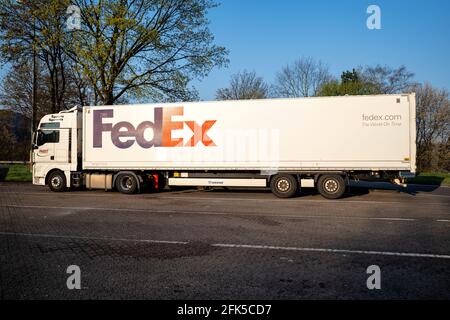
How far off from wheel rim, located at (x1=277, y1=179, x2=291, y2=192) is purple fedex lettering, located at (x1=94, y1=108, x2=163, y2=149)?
5078mm

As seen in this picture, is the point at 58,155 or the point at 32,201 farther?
the point at 58,155

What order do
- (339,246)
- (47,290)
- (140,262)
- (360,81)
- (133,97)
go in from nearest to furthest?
(47,290) < (140,262) < (339,246) < (133,97) < (360,81)

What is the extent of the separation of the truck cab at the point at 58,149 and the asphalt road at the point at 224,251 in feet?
14.5

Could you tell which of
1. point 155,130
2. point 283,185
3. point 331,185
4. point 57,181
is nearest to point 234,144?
point 283,185

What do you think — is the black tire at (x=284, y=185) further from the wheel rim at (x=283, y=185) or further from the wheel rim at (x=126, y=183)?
the wheel rim at (x=126, y=183)

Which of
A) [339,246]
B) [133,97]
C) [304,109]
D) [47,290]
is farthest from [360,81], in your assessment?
[47,290]

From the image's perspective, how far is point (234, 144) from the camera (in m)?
13.6

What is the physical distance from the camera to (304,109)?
1298 centimetres

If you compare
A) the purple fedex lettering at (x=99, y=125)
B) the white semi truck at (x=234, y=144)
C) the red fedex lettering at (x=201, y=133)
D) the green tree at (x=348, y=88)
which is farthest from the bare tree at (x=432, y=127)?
the purple fedex lettering at (x=99, y=125)

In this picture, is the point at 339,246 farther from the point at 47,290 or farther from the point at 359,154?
the point at 359,154

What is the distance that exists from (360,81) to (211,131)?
34589 mm

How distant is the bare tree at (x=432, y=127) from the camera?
3559 centimetres

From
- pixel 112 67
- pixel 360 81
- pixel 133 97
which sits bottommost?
pixel 133 97
